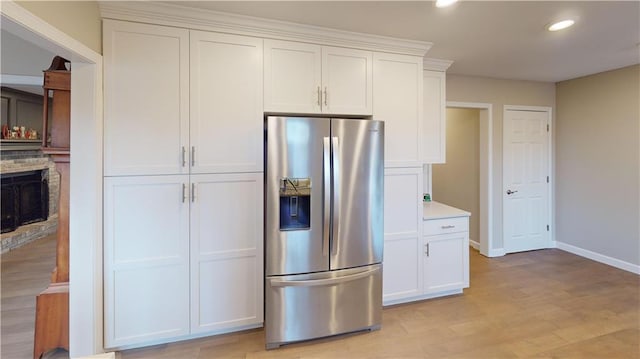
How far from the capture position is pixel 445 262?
9.64ft

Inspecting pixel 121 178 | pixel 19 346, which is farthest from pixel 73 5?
pixel 19 346

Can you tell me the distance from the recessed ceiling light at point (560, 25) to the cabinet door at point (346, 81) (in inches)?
56.3

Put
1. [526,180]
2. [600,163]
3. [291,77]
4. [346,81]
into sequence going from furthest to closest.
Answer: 1. [526,180]
2. [600,163]
3. [346,81]
4. [291,77]

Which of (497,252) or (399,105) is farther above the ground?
(399,105)

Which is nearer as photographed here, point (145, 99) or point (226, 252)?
point (145, 99)

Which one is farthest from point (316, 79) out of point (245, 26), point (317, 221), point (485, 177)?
point (485, 177)

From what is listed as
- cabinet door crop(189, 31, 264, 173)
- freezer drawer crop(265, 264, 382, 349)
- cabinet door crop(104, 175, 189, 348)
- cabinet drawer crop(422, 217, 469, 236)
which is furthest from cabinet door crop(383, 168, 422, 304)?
cabinet door crop(104, 175, 189, 348)

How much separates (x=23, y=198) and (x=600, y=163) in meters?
8.82

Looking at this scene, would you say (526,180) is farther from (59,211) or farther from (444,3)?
(59,211)

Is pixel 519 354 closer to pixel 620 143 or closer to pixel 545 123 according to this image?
pixel 620 143

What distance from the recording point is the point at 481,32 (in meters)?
2.51

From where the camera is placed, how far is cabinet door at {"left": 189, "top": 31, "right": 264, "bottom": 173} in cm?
216

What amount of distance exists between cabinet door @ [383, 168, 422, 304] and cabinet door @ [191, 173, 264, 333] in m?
1.11

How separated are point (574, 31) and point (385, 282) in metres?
2.65
